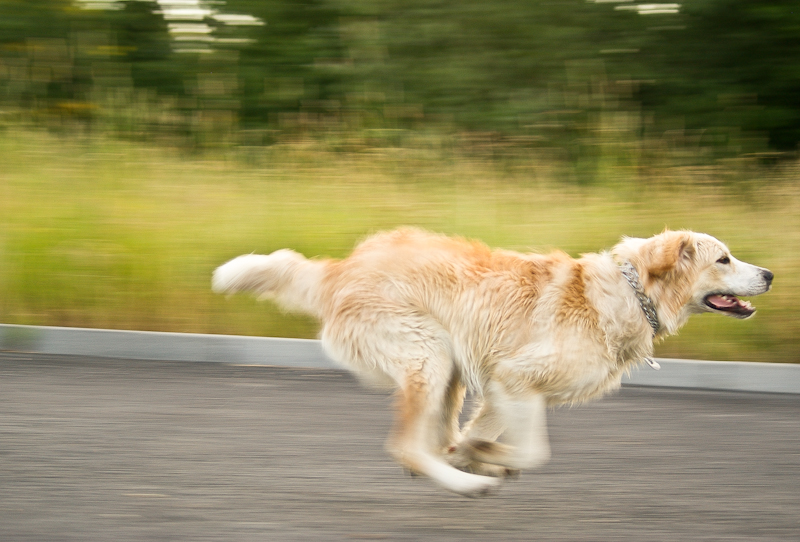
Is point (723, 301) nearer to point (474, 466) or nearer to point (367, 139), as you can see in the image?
point (474, 466)

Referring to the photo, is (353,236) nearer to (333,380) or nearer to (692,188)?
(333,380)

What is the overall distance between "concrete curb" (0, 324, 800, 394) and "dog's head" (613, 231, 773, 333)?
2161mm

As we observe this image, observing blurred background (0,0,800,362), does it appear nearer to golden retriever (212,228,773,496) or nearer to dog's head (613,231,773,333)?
dog's head (613,231,773,333)

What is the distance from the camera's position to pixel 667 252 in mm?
4277

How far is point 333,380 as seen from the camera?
21.6 ft

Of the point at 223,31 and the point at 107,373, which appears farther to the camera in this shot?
the point at 223,31

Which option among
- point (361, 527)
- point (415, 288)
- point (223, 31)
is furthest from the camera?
point (223, 31)

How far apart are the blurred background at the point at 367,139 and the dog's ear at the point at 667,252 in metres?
3.04

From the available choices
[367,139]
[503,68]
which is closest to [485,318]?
[367,139]

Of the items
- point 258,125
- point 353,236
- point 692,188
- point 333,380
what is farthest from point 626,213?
point 258,125

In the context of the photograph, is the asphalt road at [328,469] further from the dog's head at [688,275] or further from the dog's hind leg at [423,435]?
the dog's head at [688,275]

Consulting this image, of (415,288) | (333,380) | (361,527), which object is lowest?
(333,380)

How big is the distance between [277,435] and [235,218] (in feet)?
14.7

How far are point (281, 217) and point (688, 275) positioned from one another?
554 centimetres
